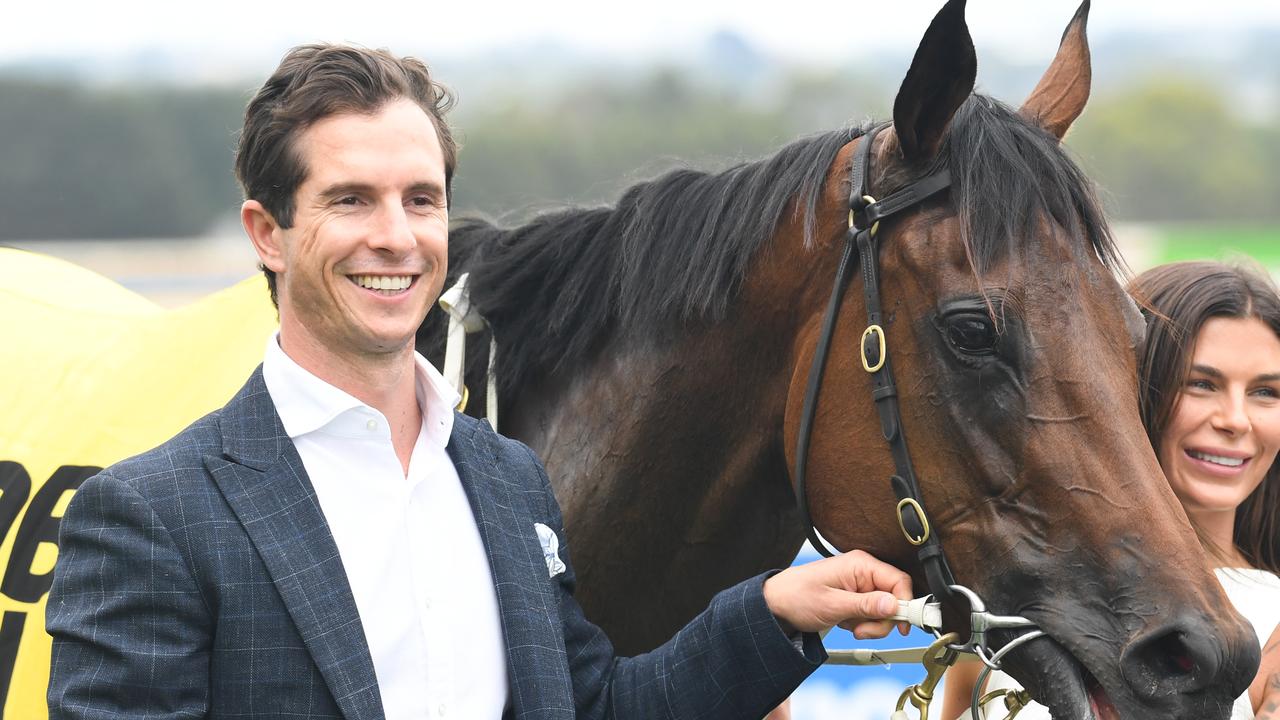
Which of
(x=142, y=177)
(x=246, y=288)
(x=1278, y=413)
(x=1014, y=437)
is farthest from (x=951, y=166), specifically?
(x=142, y=177)

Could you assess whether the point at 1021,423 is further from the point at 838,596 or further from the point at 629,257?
the point at 629,257

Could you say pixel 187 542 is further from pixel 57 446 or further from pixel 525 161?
pixel 525 161

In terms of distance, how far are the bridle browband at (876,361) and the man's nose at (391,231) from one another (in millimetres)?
840

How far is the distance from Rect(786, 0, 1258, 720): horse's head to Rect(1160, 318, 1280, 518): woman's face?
71cm

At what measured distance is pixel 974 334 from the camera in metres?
2.09

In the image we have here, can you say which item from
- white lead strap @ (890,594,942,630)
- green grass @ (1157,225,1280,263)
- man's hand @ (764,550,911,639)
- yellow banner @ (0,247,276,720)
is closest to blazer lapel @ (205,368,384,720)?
man's hand @ (764,550,911,639)

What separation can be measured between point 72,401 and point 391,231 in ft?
4.88

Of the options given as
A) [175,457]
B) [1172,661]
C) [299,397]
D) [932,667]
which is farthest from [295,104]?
[1172,661]

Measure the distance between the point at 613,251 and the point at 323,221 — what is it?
1115mm

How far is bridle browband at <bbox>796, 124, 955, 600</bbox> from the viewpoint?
6.98ft

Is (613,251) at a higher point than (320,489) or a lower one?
higher

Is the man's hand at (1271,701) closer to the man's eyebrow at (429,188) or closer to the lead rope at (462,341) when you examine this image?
the lead rope at (462,341)

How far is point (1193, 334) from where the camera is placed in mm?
2805

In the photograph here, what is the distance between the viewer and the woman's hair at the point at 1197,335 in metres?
2.78
